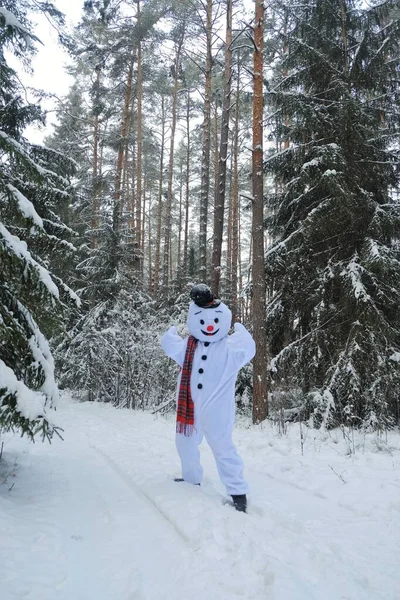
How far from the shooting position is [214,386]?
3.87 meters

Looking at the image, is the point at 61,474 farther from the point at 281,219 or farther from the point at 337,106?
the point at 337,106

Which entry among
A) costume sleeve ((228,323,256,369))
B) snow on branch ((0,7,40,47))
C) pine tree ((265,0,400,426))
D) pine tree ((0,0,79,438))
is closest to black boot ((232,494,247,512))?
costume sleeve ((228,323,256,369))

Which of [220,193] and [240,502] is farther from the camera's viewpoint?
[220,193]

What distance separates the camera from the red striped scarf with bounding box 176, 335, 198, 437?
3.87m

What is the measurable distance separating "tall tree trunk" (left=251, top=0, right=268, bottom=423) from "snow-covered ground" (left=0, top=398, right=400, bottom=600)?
2.70 m

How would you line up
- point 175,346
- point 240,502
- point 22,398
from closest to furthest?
point 22,398 → point 240,502 → point 175,346

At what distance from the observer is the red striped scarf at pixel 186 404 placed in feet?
12.7

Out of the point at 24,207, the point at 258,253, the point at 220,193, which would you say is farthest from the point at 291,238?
the point at 24,207

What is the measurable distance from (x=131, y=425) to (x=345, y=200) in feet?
22.7

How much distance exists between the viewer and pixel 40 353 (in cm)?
376

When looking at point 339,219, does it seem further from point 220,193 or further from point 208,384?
point 208,384

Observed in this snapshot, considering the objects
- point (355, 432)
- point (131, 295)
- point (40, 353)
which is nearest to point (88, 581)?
point (40, 353)

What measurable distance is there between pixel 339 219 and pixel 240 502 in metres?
6.19

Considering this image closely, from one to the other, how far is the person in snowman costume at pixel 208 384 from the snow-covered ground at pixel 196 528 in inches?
15.4
